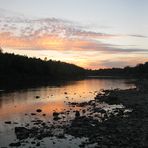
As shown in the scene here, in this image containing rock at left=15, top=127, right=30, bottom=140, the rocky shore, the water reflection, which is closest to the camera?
the rocky shore

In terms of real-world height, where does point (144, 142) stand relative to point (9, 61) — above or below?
below

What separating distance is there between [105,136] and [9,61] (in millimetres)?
120157

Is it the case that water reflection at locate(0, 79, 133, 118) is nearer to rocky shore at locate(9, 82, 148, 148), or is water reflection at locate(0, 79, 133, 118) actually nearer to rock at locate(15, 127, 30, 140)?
rocky shore at locate(9, 82, 148, 148)

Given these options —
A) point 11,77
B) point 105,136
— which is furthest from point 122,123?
point 11,77

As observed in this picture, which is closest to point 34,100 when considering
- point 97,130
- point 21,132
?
point 21,132

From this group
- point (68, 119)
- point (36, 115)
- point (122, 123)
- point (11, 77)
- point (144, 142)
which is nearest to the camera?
point (144, 142)

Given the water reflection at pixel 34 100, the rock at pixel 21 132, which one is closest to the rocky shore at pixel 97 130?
the rock at pixel 21 132

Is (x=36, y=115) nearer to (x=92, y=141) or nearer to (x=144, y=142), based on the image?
(x=92, y=141)

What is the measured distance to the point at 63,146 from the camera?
23328 mm

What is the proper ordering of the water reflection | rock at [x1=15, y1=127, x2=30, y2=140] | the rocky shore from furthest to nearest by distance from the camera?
the water reflection → rock at [x1=15, y1=127, x2=30, y2=140] → the rocky shore

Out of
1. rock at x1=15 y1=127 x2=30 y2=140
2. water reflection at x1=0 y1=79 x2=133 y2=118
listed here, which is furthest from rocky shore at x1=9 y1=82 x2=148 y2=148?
Result: water reflection at x1=0 y1=79 x2=133 y2=118

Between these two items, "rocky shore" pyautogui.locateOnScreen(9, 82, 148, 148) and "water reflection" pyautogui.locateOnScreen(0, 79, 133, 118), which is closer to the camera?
"rocky shore" pyautogui.locateOnScreen(9, 82, 148, 148)

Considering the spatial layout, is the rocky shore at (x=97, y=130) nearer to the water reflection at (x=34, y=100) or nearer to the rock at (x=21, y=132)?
the rock at (x=21, y=132)

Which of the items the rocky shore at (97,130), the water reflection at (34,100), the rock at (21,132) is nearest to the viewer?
the rocky shore at (97,130)
